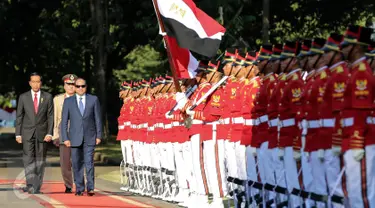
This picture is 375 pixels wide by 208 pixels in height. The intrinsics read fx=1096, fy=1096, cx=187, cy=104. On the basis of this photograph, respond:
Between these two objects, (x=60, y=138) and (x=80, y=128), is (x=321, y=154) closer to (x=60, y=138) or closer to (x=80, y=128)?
(x=80, y=128)

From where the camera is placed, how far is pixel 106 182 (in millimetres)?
23109

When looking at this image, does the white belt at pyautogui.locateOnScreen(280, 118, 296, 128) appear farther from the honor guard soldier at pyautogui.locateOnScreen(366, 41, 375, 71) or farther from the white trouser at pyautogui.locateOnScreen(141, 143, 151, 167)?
the white trouser at pyautogui.locateOnScreen(141, 143, 151, 167)

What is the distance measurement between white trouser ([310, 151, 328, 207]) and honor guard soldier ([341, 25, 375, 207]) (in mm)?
547

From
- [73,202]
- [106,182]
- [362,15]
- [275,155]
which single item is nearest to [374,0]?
[362,15]

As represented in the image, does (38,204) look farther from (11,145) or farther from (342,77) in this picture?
(11,145)

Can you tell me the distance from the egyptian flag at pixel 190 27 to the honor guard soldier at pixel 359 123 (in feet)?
20.4

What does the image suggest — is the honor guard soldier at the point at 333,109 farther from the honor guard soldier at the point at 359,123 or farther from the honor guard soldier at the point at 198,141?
the honor guard soldier at the point at 198,141

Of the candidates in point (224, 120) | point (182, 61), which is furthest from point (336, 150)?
point (182, 61)

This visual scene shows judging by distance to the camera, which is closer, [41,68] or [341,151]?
[341,151]

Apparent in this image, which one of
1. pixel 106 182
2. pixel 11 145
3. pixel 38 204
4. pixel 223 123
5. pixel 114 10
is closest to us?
pixel 223 123

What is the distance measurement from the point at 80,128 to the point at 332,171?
28.0 feet

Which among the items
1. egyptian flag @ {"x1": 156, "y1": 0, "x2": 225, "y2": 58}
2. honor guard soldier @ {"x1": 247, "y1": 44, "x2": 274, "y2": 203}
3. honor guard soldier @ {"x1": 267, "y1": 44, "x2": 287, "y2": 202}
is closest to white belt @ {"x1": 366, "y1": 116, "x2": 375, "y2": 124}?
honor guard soldier @ {"x1": 267, "y1": 44, "x2": 287, "y2": 202}

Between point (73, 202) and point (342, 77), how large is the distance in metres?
7.34

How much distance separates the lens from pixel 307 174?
11742mm
